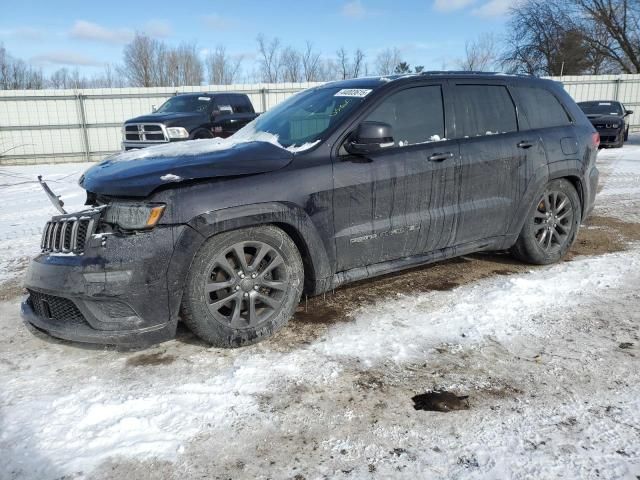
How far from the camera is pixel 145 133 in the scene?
38.2 feet

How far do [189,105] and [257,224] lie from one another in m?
10.2

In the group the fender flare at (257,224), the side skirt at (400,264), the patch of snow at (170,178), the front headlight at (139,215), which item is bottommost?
the side skirt at (400,264)

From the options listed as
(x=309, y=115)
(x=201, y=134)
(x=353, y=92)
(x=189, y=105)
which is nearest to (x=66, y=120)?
(x=189, y=105)

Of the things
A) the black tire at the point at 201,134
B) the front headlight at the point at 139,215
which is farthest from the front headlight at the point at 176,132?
the front headlight at the point at 139,215

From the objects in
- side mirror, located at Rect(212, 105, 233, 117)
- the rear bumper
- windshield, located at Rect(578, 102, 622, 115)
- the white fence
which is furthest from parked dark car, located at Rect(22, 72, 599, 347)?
the white fence

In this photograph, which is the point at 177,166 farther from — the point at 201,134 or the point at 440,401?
the point at 201,134

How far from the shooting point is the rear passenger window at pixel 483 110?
162 inches

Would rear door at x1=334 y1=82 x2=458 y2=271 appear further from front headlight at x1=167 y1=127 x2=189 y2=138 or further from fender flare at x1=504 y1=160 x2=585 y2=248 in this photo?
front headlight at x1=167 y1=127 x2=189 y2=138

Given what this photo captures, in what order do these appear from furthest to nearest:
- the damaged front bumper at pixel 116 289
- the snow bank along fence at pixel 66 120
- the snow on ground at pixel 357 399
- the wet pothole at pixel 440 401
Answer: the snow bank along fence at pixel 66 120 → the damaged front bumper at pixel 116 289 → the wet pothole at pixel 440 401 → the snow on ground at pixel 357 399

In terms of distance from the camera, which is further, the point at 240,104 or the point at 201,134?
the point at 240,104

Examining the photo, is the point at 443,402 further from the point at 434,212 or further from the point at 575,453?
the point at 434,212

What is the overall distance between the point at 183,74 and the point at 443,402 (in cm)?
4732

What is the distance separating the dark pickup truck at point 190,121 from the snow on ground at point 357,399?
819 centimetres

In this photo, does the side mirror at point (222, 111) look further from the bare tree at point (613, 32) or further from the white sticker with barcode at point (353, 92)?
the bare tree at point (613, 32)
